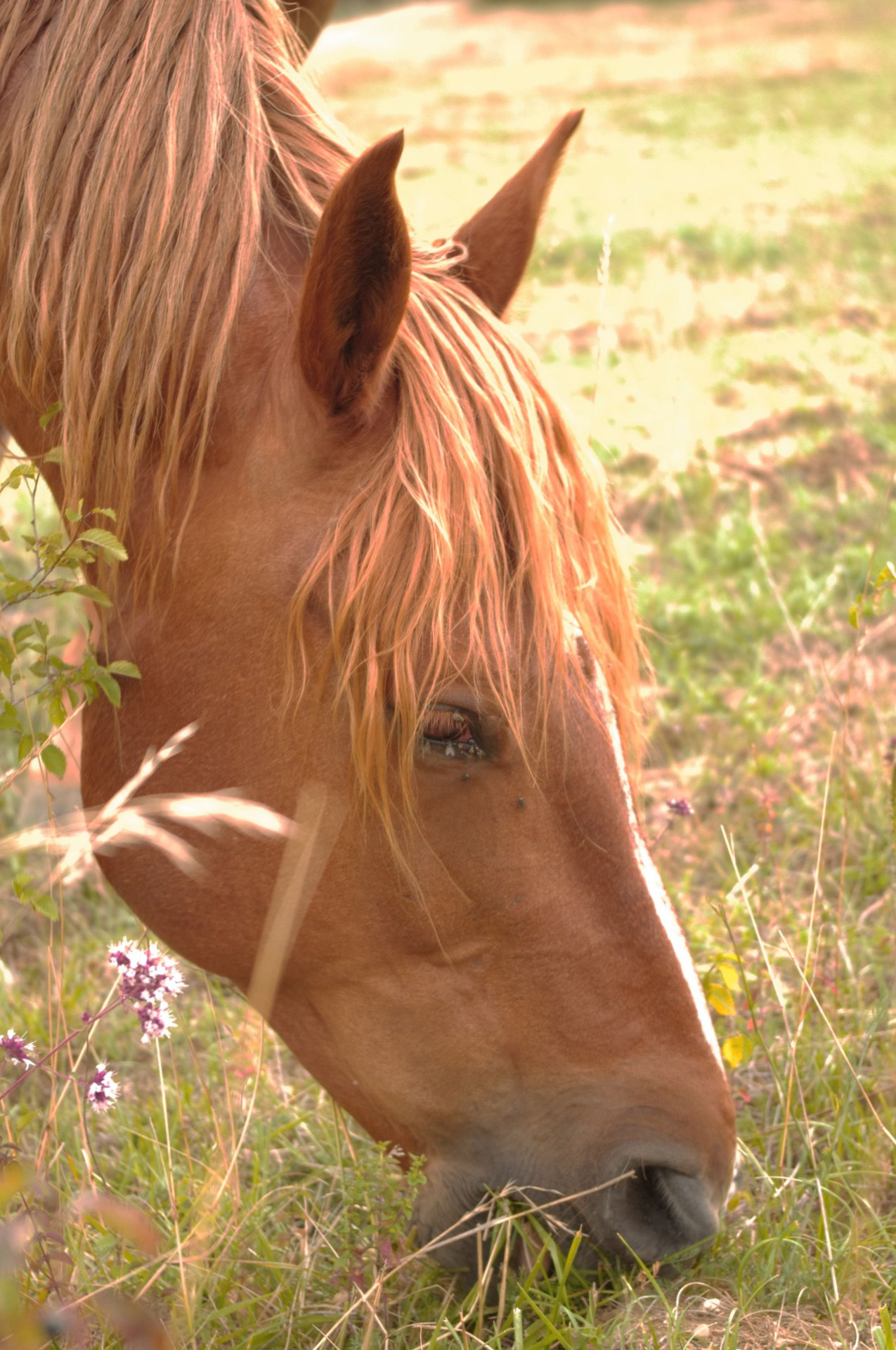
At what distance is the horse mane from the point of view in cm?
170

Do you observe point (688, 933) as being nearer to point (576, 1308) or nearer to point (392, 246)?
point (576, 1308)

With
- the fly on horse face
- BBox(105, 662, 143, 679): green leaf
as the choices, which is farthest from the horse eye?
BBox(105, 662, 143, 679): green leaf

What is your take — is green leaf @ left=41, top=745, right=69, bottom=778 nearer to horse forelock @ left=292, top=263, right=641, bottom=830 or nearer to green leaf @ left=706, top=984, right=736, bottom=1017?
horse forelock @ left=292, top=263, right=641, bottom=830

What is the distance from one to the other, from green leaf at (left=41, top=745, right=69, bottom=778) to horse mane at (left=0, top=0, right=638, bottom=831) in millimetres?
323

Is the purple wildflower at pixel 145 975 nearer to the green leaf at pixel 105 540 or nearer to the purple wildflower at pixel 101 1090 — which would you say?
the purple wildflower at pixel 101 1090

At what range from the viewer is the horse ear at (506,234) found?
6.91 feet

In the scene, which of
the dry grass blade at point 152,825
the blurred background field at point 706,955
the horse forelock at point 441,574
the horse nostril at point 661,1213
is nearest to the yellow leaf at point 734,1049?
the blurred background field at point 706,955

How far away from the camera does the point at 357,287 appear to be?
5.44ft

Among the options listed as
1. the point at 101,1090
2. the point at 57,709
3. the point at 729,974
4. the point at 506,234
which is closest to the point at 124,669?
the point at 57,709

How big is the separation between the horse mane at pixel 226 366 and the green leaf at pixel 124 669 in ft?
0.56

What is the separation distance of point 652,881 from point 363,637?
0.57 m

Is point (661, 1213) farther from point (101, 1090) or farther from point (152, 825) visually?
point (152, 825)

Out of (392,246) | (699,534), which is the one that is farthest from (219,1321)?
(699,534)

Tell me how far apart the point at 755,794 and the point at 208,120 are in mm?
2161
